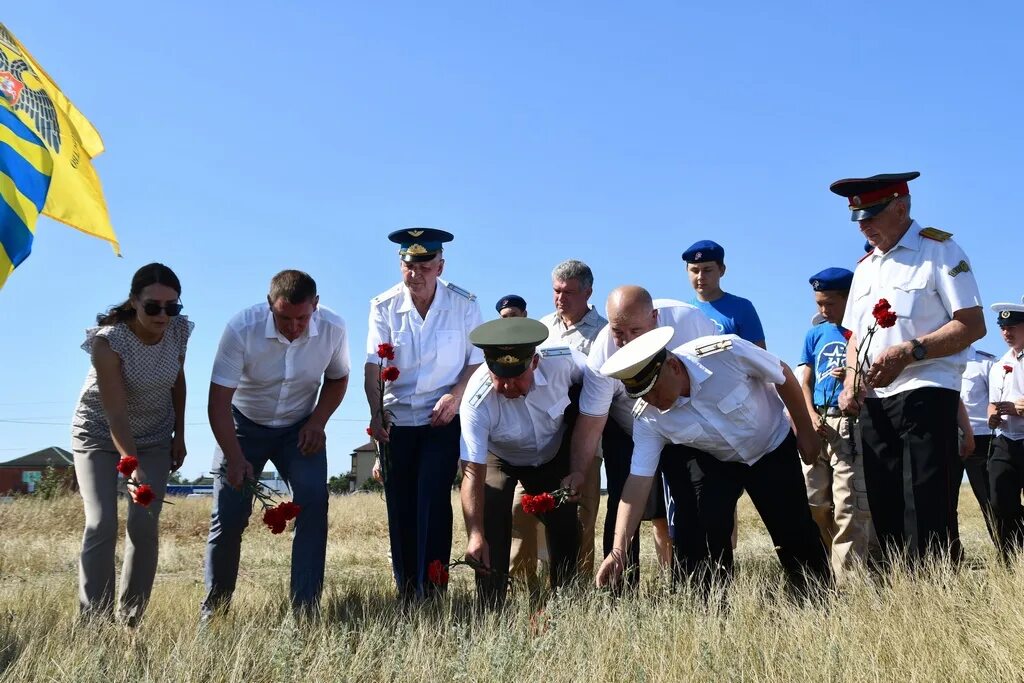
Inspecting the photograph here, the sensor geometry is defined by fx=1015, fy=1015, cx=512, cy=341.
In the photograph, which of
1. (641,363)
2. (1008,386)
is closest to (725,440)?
(641,363)

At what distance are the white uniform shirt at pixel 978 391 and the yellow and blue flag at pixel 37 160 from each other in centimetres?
809

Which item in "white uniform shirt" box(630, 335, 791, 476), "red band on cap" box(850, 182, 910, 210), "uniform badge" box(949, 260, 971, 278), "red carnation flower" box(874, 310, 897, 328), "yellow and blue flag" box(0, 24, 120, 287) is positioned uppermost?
"yellow and blue flag" box(0, 24, 120, 287)

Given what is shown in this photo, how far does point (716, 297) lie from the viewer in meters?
7.52

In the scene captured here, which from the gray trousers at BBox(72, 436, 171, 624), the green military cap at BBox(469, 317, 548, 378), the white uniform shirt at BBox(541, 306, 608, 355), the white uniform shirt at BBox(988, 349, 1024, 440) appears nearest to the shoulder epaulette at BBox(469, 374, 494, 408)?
the green military cap at BBox(469, 317, 548, 378)

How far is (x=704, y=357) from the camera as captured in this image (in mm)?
5473

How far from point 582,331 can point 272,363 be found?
7.24 ft

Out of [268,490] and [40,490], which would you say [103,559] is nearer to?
[268,490]

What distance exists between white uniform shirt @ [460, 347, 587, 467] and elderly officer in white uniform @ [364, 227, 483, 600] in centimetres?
53

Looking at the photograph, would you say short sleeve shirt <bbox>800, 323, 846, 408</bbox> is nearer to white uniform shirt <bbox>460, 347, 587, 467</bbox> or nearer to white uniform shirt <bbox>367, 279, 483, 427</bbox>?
white uniform shirt <bbox>460, 347, 587, 467</bbox>

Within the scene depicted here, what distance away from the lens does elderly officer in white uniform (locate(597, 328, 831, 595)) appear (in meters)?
5.33

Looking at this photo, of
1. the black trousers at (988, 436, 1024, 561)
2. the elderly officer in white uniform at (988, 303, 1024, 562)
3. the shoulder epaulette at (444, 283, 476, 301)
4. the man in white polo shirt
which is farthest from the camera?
the elderly officer in white uniform at (988, 303, 1024, 562)

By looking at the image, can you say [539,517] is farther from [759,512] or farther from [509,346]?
[759,512]

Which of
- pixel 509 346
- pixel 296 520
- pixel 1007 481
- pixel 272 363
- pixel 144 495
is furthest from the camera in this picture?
pixel 1007 481

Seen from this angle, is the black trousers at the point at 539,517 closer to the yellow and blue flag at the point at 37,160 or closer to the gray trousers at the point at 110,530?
the gray trousers at the point at 110,530
